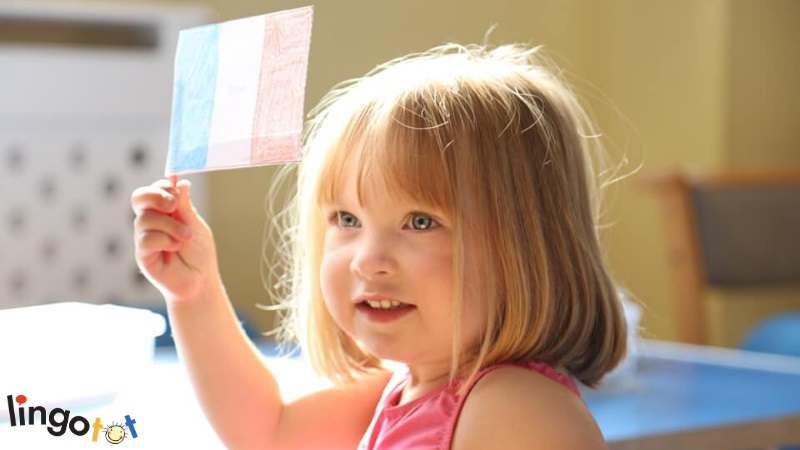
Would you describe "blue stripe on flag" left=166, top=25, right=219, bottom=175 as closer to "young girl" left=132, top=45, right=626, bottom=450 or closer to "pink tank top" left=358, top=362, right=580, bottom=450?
"young girl" left=132, top=45, right=626, bottom=450

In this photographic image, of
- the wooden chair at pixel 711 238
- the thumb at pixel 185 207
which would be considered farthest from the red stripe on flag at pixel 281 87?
the wooden chair at pixel 711 238

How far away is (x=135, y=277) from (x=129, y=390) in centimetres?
160

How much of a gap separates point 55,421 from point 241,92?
0.72 ft

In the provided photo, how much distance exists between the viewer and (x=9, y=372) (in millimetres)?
692

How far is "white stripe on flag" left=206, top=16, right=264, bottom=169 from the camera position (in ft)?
2.33

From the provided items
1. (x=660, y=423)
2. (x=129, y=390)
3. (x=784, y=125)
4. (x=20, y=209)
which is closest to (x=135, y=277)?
(x=20, y=209)

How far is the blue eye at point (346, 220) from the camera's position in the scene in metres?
0.77

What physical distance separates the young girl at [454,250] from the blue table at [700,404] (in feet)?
0.81

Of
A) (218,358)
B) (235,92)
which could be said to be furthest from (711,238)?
(235,92)

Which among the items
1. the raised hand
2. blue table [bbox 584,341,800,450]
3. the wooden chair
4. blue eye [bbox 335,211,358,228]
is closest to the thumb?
the raised hand

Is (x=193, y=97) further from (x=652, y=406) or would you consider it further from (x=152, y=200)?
(x=652, y=406)

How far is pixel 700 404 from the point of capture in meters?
1.23

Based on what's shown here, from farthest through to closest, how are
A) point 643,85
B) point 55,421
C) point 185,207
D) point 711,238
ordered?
point 643,85 → point 711,238 → point 185,207 → point 55,421

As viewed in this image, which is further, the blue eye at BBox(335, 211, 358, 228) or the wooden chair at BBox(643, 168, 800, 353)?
the wooden chair at BBox(643, 168, 800, 353)
